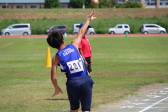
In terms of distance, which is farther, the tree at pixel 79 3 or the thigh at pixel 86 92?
the tree at pixel 79 3

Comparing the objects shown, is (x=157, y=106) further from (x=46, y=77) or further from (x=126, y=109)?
(x=46, y=77)

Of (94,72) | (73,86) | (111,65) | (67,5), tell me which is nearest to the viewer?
(73,86)

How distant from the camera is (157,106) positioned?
10.3 meters

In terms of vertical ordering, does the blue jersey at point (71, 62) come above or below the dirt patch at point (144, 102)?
above

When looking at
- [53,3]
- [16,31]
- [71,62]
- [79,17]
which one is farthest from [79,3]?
[71,62]

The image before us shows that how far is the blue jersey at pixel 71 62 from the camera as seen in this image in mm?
6656

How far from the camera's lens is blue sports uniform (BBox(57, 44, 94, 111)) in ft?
21.8

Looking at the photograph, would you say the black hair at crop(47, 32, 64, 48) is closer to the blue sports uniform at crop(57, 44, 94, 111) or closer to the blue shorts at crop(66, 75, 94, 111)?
the blue sports uniform at crop(57, 44, 94, 111)

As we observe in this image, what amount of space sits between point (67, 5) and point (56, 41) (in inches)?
4453

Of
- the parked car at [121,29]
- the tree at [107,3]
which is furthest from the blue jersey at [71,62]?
the tree at [107,3]

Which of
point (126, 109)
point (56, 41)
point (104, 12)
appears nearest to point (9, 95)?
point (126, 109)

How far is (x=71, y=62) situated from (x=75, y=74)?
216 millimetres

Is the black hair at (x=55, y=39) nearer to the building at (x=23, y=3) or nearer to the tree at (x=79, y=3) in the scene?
the tree at (x=79, y=3)

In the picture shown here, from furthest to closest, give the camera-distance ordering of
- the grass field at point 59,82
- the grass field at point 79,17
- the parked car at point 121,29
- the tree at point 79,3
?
1. the tree at point 79,3
2. the grass field at point 79,17
3. the parked car at point 121,29
4. the grass field at point 59,82
